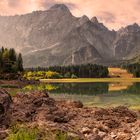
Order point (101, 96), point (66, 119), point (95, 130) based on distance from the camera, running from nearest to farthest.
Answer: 1. point (95, 130)
2. point (66, 119)
3. point (101, 96)

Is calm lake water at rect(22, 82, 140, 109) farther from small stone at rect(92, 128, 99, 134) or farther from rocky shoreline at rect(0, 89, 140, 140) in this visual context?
small stone at rect(92, 128, 99, 134)

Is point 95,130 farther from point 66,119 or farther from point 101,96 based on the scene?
point 101,96

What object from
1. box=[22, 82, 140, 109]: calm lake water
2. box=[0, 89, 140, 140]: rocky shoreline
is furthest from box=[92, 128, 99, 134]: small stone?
box=[22, 82, 140, 109]: calm lake water

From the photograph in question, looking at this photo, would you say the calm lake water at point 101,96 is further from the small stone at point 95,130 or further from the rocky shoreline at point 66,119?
the small stone at point 95,130

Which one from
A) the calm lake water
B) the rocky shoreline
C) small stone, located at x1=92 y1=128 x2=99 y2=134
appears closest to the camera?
the rocky shoreline

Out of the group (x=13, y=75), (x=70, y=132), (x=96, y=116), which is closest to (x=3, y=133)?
(x=70, y=132)

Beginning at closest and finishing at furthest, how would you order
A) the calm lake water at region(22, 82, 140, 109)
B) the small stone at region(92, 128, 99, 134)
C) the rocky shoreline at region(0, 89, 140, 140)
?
the rocky shoreline at region(0, 89, 140, 140)
the small stone at region(92, 128, 99, 134)
the calm lake water at region(22, 82, 140, 109)

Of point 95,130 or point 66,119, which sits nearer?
point 95,130

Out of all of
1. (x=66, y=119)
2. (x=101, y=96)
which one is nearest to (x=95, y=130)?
(x=66, y=119)

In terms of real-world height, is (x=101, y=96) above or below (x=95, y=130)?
below

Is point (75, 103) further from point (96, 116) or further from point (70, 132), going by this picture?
point (70, 132)

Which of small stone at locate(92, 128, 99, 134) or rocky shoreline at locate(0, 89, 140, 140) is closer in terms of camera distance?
rocky shoreline at locate(0, 89, 140, 140)

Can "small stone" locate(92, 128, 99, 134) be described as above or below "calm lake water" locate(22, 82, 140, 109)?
above

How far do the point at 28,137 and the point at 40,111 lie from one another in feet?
62.8
